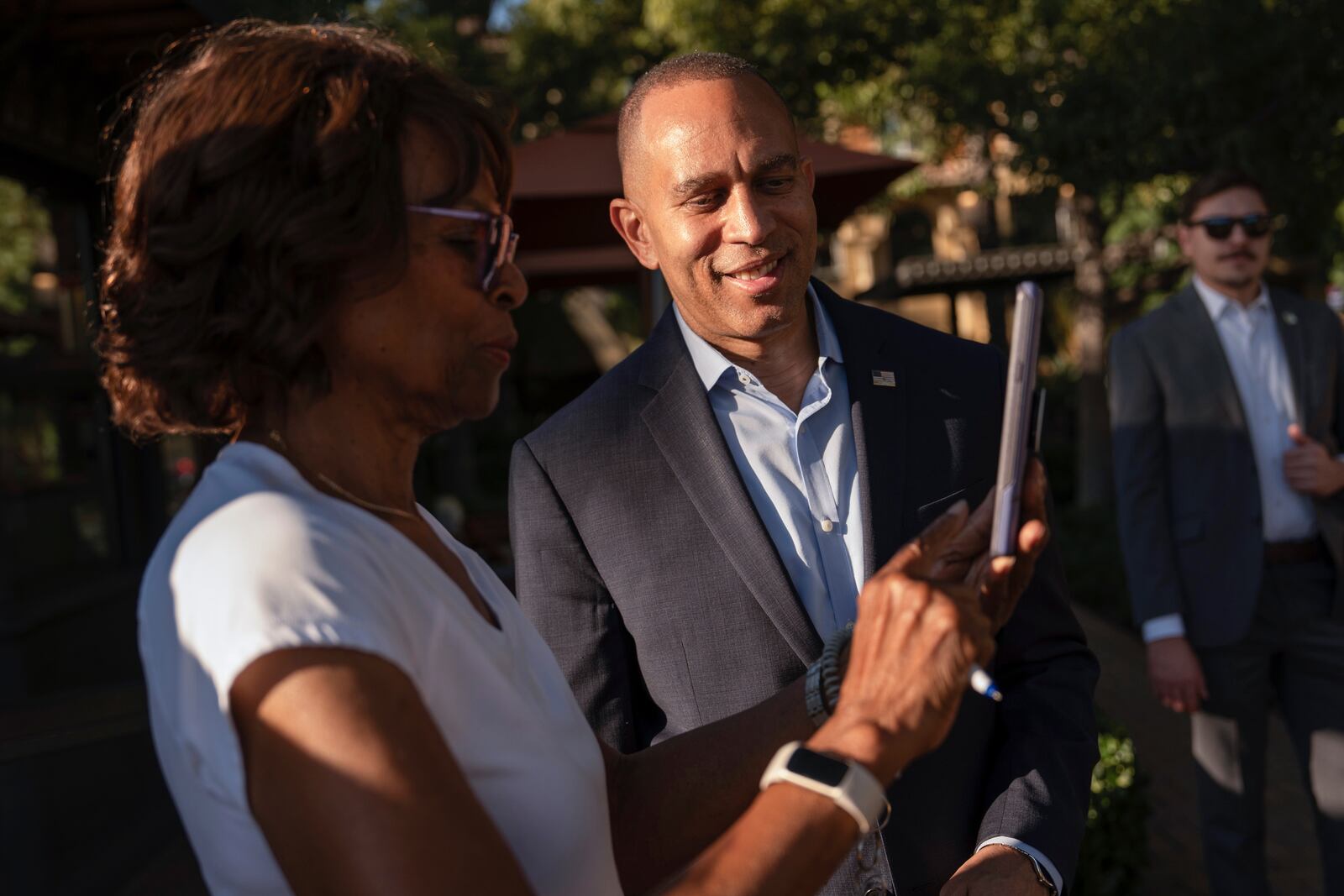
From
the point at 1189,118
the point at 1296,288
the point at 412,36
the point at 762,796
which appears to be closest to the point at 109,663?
the point at 762,796

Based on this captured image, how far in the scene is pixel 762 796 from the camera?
53.6 inches

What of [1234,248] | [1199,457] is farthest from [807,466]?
[1234,248]

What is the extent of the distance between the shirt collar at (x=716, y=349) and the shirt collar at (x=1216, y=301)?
89.1 inches

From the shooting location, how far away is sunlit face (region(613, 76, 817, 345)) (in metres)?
2.37

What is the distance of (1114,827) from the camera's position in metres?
4.54

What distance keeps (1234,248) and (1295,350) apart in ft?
1.31

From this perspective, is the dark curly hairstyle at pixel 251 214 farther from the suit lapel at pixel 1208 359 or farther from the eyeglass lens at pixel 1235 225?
the eyeglass lens at pixel 1235 225

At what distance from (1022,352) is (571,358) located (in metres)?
28.5

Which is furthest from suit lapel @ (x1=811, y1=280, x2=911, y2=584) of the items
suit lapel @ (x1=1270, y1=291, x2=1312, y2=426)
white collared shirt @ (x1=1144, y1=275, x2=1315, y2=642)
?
suit lapel @ (x1=1270, y1=291, x2=1312, y2=426)

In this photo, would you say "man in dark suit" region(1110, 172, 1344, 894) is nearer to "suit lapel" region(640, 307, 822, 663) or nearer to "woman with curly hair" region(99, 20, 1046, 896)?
"suit lapel" region(640, 307, 822, 663)

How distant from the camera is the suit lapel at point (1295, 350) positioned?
4125mm

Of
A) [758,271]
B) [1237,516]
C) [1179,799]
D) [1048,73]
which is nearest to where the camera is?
[758,271]

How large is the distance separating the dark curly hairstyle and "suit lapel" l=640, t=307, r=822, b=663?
2.97 feet

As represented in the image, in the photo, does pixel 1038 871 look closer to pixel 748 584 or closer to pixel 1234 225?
pixel 748 584
